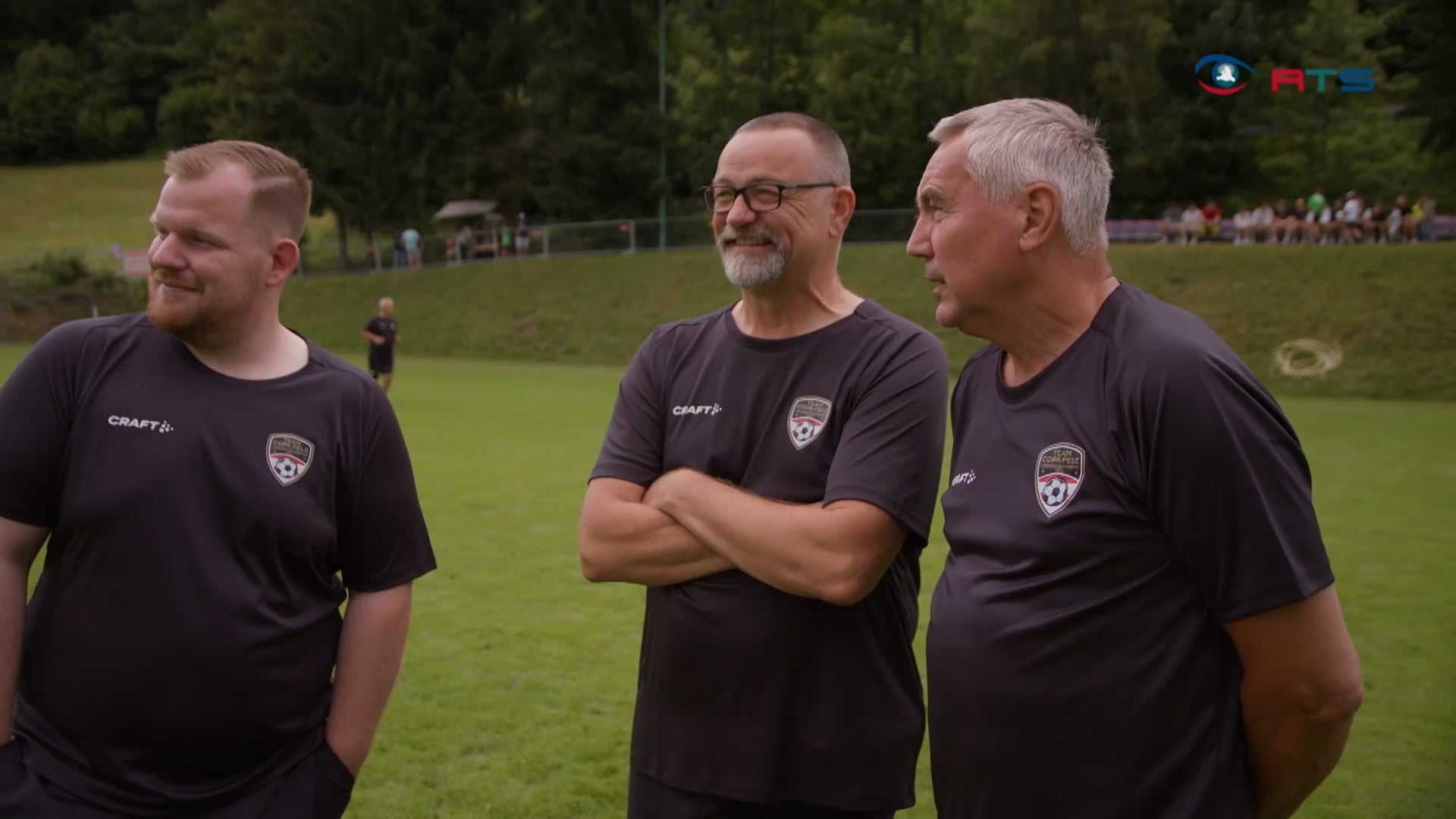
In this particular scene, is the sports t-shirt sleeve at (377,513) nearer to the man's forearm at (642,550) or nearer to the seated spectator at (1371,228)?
→ the man's forearm at (642,550)

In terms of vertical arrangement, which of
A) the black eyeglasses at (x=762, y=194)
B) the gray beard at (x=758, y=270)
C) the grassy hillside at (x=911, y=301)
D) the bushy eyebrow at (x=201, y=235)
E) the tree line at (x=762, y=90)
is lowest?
the grassy hillside at (x=911, y=301)

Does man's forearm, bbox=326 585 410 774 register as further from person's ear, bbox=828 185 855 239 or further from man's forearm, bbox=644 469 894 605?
person's ear, bbox=828 185 855 239

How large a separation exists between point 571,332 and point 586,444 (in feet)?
75.8

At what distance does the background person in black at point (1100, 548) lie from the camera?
2.47m

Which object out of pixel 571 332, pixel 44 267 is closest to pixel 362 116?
pixel 44 267

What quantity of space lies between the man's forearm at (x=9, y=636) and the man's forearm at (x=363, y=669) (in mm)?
691

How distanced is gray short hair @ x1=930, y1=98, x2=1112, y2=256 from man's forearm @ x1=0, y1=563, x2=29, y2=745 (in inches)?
91.5

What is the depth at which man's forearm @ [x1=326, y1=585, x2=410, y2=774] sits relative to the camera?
10.2 feet

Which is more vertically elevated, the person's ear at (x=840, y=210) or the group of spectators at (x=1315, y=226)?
the person's ear at (x=840, y=210)

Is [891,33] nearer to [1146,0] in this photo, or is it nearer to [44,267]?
[1146,0]

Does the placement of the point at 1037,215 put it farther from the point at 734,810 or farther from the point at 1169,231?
the point at 1169,231

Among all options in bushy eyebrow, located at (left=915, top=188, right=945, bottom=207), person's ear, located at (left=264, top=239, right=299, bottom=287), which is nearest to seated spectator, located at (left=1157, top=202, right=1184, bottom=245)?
bushy eyebrow, located at (left=915, top=188, right=945, bottom=207)

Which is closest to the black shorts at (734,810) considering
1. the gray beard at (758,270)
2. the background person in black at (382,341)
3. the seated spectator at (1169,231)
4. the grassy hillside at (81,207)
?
the gray beard at (758,270)

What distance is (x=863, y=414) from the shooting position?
11.3 feet
